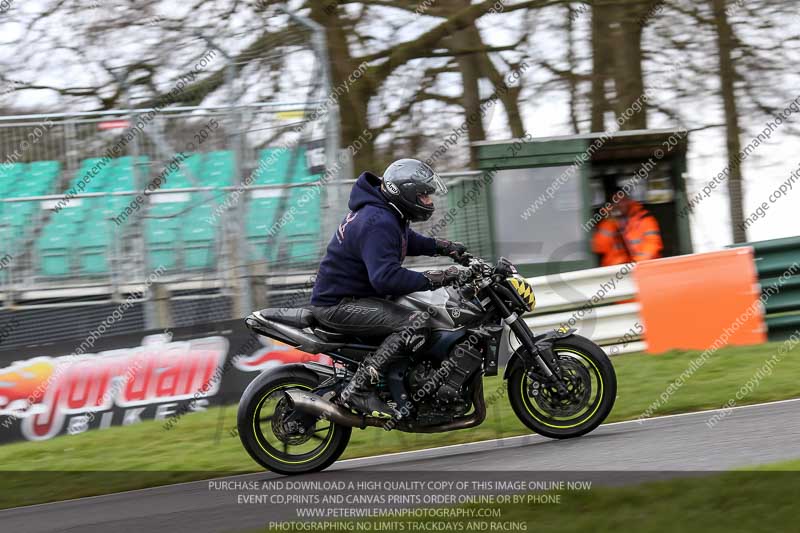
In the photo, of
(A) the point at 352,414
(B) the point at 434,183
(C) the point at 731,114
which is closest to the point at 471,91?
(C) the point at 731,114

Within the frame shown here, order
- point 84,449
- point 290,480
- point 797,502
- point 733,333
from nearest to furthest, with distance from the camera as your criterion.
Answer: point 797,502, point 290,480, point 84,449, point 733,333

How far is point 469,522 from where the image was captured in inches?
192

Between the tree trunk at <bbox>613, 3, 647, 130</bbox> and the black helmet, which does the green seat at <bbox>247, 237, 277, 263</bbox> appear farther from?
the tree trunk at <bbox>613, 3, 647, 130</bbox>

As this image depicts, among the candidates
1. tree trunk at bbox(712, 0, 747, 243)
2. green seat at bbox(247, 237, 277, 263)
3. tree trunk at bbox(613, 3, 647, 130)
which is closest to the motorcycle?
green seat at bbox(247, 237, 277, 263)

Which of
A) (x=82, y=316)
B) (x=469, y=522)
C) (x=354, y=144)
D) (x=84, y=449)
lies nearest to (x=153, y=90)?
Result: (x=354, y=144)

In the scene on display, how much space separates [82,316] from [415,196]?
215 inches

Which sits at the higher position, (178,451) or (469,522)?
(469,522)

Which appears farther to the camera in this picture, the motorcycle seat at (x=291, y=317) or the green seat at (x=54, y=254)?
the green seat at (x=54, y=254)

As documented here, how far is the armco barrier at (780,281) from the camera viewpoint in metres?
11.1

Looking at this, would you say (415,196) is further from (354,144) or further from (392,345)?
(354,144)

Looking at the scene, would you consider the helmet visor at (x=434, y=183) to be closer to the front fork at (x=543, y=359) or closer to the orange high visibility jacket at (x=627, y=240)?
the front fork at (x=543, y=359)

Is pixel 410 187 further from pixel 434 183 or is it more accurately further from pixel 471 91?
pixel 471 91

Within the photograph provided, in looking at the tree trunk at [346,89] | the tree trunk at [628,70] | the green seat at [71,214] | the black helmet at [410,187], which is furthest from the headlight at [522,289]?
the tree trunk at [628,70]

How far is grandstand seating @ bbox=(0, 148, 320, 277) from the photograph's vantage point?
11.1 metres
